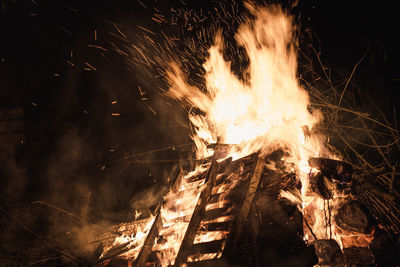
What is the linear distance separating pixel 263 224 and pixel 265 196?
419 millimetres

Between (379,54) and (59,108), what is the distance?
10.2 m

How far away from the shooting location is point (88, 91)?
7.98m

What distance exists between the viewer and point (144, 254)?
12.5 feet

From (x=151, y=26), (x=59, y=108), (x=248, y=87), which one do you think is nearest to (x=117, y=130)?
(x=59, y=108)

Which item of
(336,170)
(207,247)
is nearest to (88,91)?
(207,247)

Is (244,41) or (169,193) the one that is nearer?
(169,193)

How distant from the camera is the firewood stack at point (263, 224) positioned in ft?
8.58

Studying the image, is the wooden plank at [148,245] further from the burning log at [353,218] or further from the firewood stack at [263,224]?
the burning log at [353,218]

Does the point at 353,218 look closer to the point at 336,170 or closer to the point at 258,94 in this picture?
the point at 336,170

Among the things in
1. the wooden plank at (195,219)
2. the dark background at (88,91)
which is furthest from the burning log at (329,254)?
the dark background at (88,91)

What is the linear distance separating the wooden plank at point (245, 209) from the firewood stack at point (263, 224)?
0.4 inches

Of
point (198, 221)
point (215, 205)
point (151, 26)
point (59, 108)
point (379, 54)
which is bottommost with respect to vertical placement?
point (198, 221)

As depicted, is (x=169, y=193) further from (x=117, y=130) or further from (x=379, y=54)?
(x=379, y=54)

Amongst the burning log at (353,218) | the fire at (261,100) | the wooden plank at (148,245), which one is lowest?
the wooden plank at (148,245)
